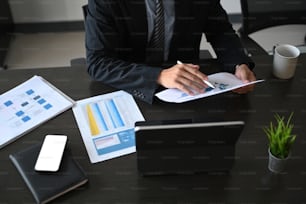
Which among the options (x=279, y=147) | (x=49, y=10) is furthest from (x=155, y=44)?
(x=49, y=10)

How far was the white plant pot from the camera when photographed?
43.8 inches

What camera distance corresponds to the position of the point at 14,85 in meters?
1.45

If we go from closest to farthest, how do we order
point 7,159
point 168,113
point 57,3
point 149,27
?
1. point 7,159
2. point 168,113
3. point 149,27
4. point 57,3

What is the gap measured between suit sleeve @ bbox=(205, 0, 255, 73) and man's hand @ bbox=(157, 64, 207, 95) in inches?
8.2

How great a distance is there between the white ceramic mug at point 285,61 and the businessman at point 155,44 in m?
0.09

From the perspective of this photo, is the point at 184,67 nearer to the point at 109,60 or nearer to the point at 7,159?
the point at 109,60

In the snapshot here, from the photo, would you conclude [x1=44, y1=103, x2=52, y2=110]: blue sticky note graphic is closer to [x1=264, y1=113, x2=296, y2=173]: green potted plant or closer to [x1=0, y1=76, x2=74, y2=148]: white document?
[x1=0, y1=76, x2=74, y2=148]: white document

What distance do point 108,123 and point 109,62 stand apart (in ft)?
0.84

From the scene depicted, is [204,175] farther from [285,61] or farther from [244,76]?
[285,61]

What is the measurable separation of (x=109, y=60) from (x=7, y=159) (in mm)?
486

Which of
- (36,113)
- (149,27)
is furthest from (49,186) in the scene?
(149,27)

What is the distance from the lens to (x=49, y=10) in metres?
3.16

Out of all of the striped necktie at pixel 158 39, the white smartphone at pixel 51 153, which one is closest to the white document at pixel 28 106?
the white smartphone at pixel 51 153

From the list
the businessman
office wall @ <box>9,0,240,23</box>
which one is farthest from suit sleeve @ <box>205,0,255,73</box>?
office wall @ <box>9,0,240,23</box>
